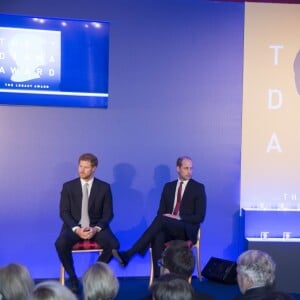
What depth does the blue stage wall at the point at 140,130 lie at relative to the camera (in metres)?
5.01

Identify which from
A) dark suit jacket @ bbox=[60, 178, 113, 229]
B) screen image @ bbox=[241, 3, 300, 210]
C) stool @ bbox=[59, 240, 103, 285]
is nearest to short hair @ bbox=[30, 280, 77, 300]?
stool @ bbox=[59, 240, 103, 285]

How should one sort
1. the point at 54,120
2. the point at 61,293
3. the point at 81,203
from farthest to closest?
the point at 54,120 < the point at 81,203 < the point at 61,293

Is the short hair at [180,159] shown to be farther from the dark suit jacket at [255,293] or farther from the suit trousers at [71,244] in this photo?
the dark suit jacket at [255,293]

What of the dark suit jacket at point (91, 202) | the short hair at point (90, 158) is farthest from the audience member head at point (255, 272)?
the short hair at point (90, 158)

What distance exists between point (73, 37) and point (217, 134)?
1821mm

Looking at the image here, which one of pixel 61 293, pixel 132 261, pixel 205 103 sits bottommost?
pixel 132 261

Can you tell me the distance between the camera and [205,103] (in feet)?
17.3

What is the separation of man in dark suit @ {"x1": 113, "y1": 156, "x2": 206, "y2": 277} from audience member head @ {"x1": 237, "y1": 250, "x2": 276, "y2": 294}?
2071 millimetres

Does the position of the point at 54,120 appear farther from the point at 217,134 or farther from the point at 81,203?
Result: the point at 217,134

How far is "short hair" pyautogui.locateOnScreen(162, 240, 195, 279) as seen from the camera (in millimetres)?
2848

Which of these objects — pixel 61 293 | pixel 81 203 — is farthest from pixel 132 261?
pixel 61 293

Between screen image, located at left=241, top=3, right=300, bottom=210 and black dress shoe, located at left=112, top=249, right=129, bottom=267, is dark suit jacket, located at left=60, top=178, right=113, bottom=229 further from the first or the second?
screen image, located at left=241, top=3, right=300, bottom=210

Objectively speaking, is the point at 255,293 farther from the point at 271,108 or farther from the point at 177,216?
the point at 271,108

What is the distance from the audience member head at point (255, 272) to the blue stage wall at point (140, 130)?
265cm
